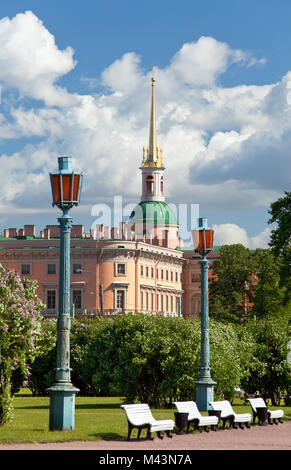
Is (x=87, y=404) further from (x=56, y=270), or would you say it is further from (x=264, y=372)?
(x=56, y=270)

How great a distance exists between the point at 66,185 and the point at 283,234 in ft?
98.6

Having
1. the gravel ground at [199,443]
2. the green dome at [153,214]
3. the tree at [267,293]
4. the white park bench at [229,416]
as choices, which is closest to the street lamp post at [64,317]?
the gravel ground at [199,443]

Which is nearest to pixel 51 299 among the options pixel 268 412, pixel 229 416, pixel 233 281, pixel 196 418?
pixel 233 281

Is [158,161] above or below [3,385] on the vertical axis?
above

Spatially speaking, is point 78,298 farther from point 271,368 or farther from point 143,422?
point 143,422

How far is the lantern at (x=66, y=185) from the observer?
811 inches

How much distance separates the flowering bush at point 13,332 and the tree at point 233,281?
255 ft

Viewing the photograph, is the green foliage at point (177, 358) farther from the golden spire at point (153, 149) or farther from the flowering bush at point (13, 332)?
the golden spire at point (153, 149)

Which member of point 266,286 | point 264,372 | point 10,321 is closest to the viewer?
point 10,321

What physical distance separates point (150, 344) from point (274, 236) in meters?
15.9

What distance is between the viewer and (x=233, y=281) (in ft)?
338

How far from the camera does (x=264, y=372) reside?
40062 millimetres
